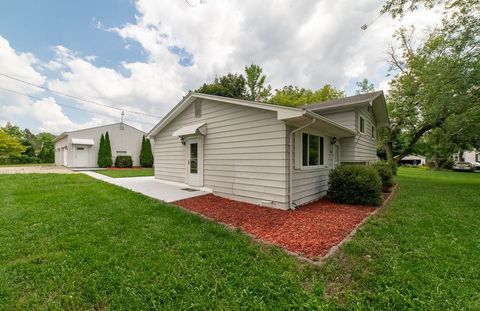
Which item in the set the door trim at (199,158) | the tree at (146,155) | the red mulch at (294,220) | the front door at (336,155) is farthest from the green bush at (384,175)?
the tree at (146,155)

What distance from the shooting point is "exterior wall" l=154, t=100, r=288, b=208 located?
607cm

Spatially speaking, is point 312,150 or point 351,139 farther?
point 351,139

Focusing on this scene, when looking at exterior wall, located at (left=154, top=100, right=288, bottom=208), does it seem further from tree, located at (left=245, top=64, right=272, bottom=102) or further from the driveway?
tree, located at (left=245, top=64, right=272, bottom=102)

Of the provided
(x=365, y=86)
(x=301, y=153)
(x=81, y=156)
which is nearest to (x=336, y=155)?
(x=301, y=153)

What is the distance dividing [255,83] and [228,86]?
4.45m

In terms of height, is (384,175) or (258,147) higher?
(258,147)

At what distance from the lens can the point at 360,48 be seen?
11.4 metres

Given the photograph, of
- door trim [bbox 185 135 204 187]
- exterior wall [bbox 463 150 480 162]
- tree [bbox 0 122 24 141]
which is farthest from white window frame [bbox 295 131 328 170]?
tree [bbox 0 122 24 141]

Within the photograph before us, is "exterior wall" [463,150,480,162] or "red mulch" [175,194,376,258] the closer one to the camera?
"red mulch" [175,194,376,258]

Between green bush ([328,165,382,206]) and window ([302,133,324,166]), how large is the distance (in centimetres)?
76

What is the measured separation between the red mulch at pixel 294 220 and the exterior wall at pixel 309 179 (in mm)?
300

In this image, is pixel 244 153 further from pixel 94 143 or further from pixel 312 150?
pixel 94 143

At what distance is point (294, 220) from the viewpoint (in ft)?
16.6

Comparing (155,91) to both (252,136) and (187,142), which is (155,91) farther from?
(252,136)
